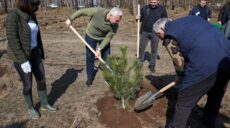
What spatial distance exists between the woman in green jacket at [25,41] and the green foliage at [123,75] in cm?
98

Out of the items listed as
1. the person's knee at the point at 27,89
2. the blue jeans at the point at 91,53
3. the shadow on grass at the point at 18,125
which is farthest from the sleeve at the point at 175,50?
the shadow on grass at the point at 18,125

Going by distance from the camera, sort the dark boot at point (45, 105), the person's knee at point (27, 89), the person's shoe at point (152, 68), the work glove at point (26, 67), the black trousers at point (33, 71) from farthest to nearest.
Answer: the person's shoe at point (152, 68) < the dark boot at point (45, 105) < the person's knee at point (27, 89) < the black trousers at point (33, 71) < the work glove at point (26, 67)

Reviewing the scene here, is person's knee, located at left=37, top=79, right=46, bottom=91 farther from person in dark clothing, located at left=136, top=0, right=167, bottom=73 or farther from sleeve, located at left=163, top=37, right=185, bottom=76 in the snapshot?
person in dark clothing, located at left=136, top=0, right=167, bottom=73

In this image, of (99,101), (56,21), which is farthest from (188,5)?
(99,101)

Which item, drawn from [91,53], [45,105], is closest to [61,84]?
[91,53]

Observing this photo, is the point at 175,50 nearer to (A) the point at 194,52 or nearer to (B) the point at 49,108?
(A) the point at 194,52

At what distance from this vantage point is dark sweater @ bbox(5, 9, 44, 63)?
4387mm

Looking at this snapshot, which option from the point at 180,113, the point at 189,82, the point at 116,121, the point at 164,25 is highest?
the point at 164,25

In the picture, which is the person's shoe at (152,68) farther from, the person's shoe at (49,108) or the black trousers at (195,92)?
the black trousers at (195,92)

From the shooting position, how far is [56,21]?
620 inches

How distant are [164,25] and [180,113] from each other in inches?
40.3

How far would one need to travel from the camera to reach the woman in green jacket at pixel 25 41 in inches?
172

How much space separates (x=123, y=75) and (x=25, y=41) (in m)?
1.46

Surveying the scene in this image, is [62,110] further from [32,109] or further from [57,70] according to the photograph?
[57,70]
